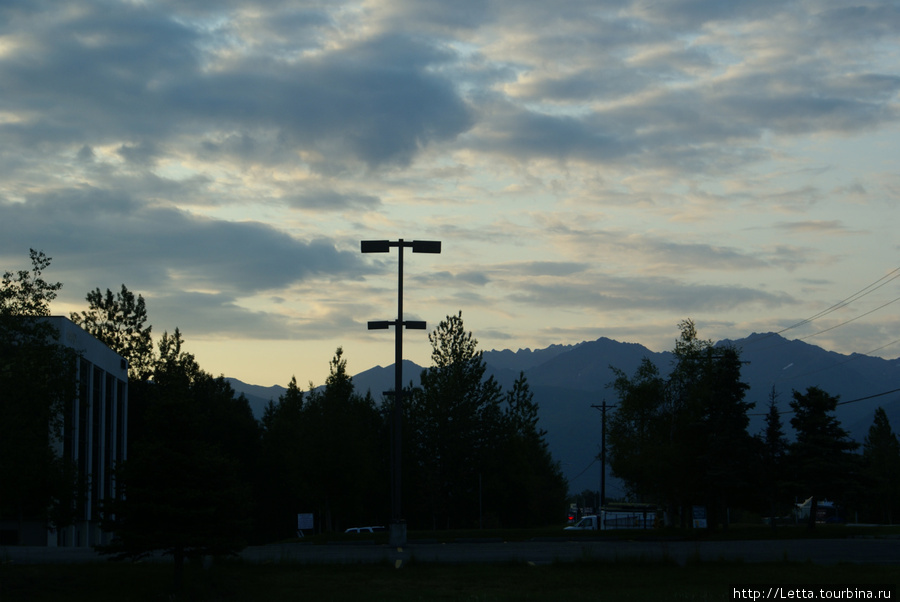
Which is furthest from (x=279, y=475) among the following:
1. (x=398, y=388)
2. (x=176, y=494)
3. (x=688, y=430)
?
(x=176, y=494)

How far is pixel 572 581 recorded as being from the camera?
18844 millimetres

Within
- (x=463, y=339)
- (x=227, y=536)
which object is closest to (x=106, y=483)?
(x=463, y=339)

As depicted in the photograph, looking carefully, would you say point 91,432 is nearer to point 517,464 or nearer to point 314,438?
point 314,438

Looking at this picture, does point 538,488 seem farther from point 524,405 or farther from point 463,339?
point 463,339

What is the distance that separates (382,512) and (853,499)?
48143 mm

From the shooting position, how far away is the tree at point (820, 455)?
43531 millimetres

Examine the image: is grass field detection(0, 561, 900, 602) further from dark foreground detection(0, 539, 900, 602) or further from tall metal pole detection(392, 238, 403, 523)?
tall metal pole detection(392, 238, 403, 523)

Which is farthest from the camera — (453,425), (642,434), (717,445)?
(453,425)

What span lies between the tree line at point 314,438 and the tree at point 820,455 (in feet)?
78.0

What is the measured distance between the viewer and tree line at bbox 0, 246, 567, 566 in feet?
62.1

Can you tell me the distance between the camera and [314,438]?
5622 centimetres

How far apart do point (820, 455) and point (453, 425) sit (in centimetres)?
3378

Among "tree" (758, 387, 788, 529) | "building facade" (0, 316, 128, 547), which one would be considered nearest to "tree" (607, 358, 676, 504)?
"tree" (758, 387, 788, 529)

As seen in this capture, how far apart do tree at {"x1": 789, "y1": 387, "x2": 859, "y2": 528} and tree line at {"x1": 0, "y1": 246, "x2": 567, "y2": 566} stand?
78.0 feet
